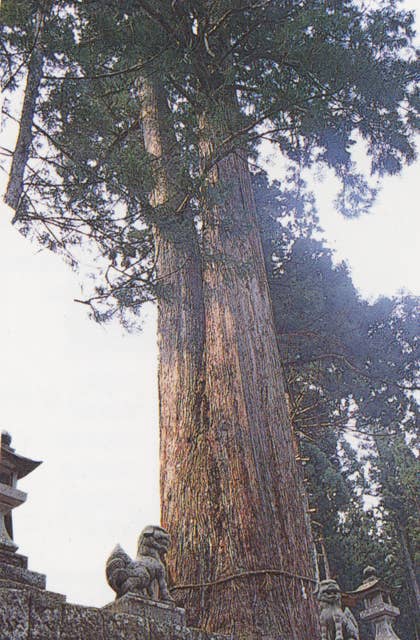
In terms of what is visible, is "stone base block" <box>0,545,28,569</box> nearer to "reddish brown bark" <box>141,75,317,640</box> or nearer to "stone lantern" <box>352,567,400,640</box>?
"reddish brown bark" <box>141,75,317,640</box>

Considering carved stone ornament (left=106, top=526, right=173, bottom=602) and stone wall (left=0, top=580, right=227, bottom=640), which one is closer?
stone wall (left=0, top=580, right=227, bottom=640)

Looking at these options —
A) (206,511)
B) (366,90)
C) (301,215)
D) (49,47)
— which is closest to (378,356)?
(301,215)

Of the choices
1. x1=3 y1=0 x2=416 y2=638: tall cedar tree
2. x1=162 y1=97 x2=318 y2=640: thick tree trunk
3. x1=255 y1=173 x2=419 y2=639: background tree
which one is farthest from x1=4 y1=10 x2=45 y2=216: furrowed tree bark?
x1=255 y1=173 x2=419 y2=639: background tree

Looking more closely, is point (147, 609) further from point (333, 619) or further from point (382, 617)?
point (382, 617)

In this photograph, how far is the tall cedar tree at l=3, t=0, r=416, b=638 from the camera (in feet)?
13.6

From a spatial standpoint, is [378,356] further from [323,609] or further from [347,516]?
[347,516]

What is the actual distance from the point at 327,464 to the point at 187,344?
894 centimetres

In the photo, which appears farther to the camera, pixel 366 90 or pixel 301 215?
pixel 301 215

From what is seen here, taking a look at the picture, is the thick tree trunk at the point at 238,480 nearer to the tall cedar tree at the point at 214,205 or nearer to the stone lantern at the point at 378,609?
the tall cedar tree at the point at 214,205

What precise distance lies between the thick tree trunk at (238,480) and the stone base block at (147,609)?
2.45ft

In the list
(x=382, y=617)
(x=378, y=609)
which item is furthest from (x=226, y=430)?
(x=382, y=617)

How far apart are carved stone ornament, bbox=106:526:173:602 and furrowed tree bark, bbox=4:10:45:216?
2068 mm

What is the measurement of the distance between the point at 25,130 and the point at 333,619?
11.8ft

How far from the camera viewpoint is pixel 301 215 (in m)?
10.1
